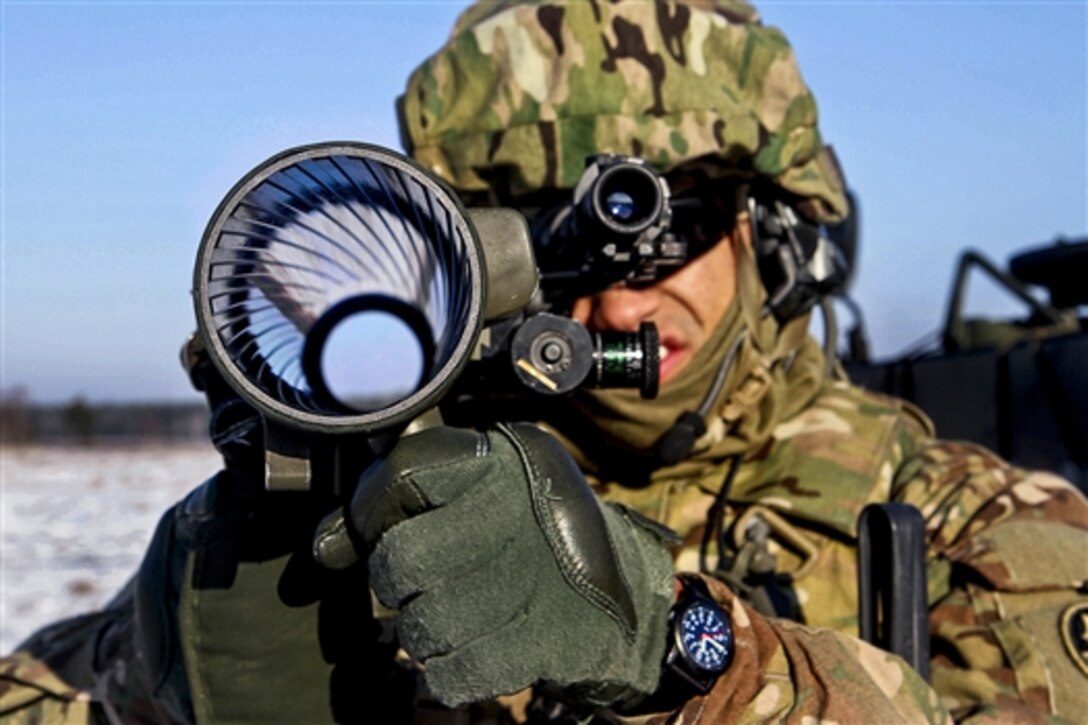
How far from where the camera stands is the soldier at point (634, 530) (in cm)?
132

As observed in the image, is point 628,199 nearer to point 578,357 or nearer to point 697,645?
point 578,357

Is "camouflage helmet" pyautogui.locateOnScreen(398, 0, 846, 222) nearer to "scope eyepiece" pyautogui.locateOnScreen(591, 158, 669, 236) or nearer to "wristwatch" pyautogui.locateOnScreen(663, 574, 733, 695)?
"scope eyepiece" pyautogui.locateOnScreen(591, 158, 669, 236)

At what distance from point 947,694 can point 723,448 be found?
2.08ft

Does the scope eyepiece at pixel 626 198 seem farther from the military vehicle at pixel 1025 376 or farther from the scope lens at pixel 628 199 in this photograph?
the military vehicle at pixel 1025 376

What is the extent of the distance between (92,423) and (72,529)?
2790cm

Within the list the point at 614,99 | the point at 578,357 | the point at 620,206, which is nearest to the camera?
the point at 578,357

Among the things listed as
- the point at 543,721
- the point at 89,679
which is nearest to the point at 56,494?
the point at 89,679

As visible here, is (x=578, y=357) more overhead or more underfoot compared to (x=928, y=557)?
more overhead

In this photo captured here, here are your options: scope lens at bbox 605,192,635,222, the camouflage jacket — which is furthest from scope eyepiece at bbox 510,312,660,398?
the camouflage jacket

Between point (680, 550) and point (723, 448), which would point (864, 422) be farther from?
point (680, 550)

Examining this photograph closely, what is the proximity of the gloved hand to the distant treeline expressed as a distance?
24.5 meters

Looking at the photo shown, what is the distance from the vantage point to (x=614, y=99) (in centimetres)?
220

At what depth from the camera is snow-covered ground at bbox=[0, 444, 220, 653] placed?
5.61 metres

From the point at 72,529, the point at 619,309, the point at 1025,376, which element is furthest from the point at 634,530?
the point at 72,529
